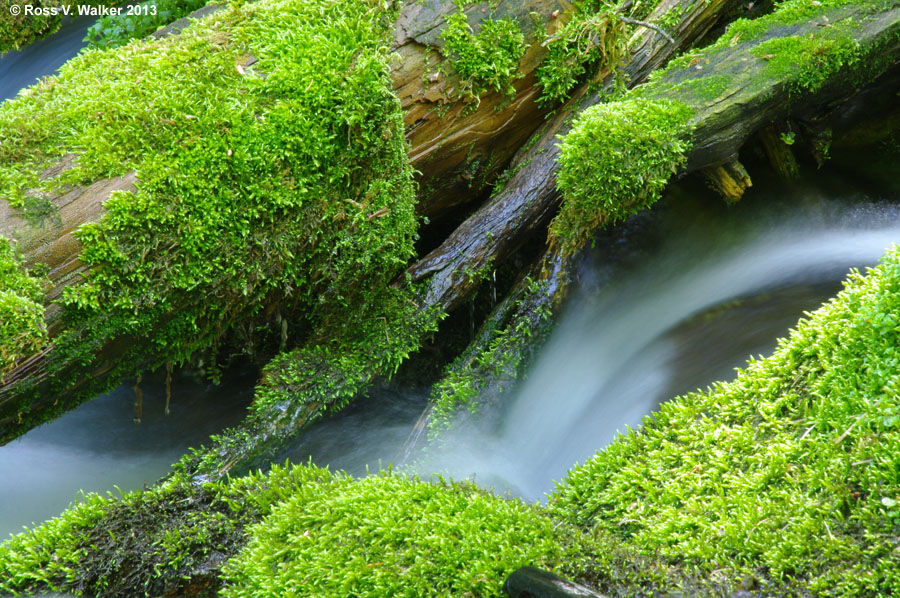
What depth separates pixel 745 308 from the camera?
3.92 m

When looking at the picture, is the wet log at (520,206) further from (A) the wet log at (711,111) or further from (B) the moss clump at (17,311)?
(B) the moss clump at (17,311)

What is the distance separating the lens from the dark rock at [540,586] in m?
2.08

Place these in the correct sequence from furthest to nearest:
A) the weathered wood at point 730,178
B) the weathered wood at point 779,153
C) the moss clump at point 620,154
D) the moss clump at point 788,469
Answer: the weathered wood at point 779,153
the weathered wood at point 730,178
the moss clump at point 620,154
the moss clump at point 788,469

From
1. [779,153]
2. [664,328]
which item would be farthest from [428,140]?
[779,153]

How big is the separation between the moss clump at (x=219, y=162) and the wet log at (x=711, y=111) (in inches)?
23.5

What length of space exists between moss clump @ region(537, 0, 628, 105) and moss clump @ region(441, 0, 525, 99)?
9.8 inches

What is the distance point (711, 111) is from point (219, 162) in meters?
2.90

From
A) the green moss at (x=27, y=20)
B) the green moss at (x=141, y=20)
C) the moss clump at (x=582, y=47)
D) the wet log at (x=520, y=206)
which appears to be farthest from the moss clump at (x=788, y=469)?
the green moss at (x=27, y=20)

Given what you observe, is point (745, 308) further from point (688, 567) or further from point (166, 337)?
point (166, 337)

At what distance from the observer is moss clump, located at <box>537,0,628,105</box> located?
4.08 metres

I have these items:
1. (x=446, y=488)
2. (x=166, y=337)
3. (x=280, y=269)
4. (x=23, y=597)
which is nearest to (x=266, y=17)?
(x=280, y=269)

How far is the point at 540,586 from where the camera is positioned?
83.3 inches

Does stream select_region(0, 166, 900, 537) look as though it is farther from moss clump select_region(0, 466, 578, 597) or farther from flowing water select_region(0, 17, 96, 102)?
flowing water select_region(0, 17, 96, 102)

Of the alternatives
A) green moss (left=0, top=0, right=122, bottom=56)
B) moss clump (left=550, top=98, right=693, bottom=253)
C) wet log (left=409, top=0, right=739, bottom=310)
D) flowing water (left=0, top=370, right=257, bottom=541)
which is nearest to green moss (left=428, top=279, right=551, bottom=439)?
wet log (left=409, top=0, right=739, bottom=310)
